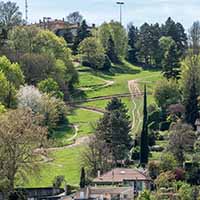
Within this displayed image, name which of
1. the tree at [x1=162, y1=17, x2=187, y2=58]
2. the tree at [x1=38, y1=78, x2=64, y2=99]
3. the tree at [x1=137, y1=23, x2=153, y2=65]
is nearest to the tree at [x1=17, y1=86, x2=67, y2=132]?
the tree at [x1=38, y1=78, x2=64, y2=99]

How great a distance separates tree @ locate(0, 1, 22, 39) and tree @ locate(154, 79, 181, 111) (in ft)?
120

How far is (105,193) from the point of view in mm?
56469

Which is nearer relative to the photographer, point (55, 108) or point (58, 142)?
point (58, 142)

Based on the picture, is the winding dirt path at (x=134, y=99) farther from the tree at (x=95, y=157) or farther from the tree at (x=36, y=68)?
the tree at (x=95, y=157)

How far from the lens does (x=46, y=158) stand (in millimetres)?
68188

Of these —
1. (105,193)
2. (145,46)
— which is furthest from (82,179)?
(145,46)

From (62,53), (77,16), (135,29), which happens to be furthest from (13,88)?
(77,16)

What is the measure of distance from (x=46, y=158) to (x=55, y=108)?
13363mm

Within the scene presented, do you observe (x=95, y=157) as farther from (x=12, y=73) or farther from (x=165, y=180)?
(x=12, y=73)

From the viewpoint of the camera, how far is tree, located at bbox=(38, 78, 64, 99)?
282ft

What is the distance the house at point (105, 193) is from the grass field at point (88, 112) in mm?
5042

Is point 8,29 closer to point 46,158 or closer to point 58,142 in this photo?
point 58,142

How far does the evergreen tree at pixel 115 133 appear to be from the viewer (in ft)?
229

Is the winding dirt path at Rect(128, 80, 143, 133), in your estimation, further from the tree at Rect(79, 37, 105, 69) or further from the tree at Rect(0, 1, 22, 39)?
the tree at Rect(0, 1, 22, 39)
